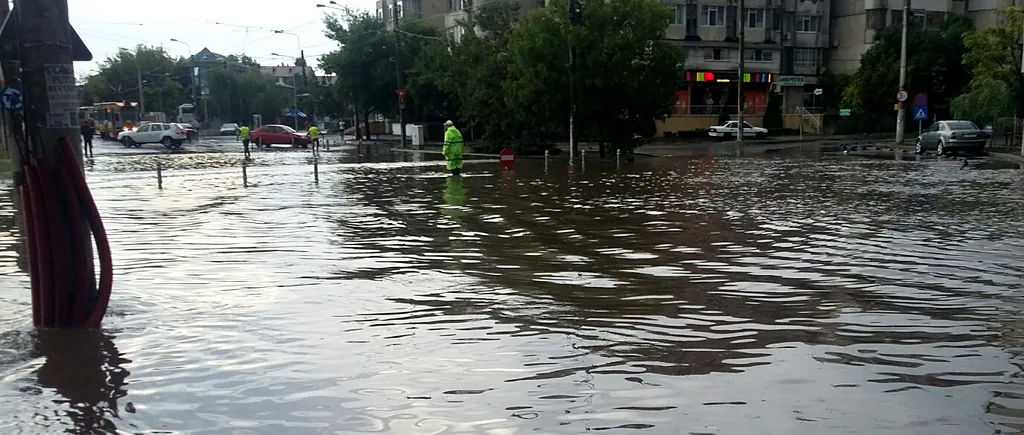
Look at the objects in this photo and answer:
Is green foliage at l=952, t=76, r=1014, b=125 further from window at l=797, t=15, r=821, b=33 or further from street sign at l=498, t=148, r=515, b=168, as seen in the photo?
window at l=797, t=15, r=821, b=33

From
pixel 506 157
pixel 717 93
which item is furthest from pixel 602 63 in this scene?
pixel 717 93

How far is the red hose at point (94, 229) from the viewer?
22.5ft

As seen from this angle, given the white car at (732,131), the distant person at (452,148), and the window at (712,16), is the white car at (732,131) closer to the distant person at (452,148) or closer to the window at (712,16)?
the window at (712,16)

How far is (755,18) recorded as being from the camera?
66750mm

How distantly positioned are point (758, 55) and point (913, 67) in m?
11.9

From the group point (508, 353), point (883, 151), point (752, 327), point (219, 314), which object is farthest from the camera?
point (883, 151)

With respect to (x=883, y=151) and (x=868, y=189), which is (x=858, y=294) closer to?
(x=868, y=189)

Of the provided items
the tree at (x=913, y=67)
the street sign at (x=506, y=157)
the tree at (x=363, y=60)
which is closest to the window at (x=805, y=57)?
the tree at (x=913, y=67)

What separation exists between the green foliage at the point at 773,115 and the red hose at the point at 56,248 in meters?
61.9

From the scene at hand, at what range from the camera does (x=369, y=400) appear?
5387 mm

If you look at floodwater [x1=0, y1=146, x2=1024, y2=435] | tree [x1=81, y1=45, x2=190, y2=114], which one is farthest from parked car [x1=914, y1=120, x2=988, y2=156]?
tree [x1=81, y1=45, x2=190, y2=114]

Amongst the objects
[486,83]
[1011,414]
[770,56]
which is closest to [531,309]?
[1011,414]

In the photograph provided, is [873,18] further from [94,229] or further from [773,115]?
[94,229]

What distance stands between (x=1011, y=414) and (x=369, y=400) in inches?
153
